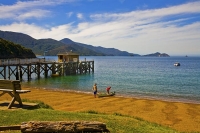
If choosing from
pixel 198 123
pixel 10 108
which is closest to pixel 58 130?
pixel 10 108

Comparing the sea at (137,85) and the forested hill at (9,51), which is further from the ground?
the forested hill at (9,51)

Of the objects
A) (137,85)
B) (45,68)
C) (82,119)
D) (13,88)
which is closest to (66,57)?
(45,68)

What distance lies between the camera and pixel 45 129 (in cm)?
721

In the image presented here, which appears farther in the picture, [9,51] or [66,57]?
[9,51]

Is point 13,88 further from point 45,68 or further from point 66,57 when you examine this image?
point 66,57

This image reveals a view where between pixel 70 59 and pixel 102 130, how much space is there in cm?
5305

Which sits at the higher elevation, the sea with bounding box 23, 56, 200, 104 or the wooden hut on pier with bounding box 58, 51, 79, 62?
the wooden hut on pier with bounding box 58, 51, 79, 62

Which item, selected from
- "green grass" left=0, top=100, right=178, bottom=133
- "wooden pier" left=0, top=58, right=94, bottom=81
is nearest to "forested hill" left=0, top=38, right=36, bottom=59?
"wooden pier" left=0, top=58, right=94, bottom=81

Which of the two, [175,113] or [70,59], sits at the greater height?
[70,59]

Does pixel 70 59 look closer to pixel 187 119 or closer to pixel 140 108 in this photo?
pixel 140 108

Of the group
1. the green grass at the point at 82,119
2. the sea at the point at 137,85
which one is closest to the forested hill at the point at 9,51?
the sea at the point at 137,85

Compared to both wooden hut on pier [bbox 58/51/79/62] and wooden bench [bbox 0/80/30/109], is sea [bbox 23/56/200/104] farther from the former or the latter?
wooden bench [bbox 0/80/30/109]

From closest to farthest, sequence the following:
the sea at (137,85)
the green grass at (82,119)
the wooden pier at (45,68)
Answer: the green grass at (82,119) < the sea at (137,85) < the wooden pier at (45,68)

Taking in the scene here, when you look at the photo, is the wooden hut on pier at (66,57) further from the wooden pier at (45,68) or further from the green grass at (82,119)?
the green grass at (82,119)
